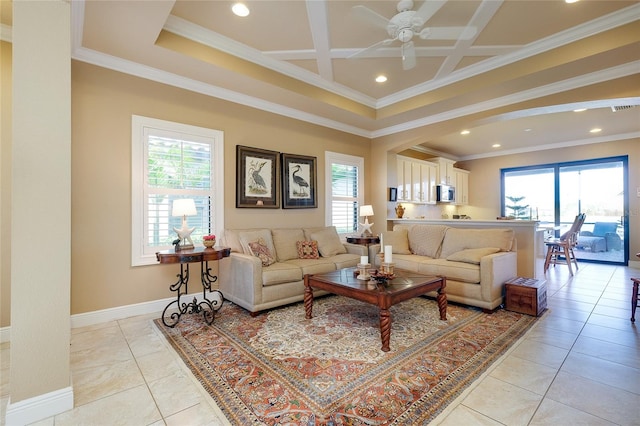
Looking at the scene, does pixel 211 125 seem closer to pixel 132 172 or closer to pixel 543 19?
pixel 132 172

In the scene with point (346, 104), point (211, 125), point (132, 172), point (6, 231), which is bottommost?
point (6, 231)

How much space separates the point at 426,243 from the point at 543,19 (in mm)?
2982

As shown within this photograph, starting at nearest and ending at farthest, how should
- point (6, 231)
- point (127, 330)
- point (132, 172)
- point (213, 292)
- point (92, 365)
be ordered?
1. point (92, 365)
2. point (6, 231)
3. point (127, 330)
4. point (132, 172)
5. point (213, 292)

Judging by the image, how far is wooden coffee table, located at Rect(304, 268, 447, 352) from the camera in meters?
2.55

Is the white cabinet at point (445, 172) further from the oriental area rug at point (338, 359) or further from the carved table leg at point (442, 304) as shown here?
the carved table leg at point (442, 304)

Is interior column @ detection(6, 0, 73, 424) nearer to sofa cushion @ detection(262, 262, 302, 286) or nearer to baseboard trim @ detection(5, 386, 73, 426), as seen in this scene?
baseboard trim @ detection(5, 386, 73, 426)

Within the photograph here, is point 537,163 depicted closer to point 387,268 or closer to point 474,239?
point 474,239

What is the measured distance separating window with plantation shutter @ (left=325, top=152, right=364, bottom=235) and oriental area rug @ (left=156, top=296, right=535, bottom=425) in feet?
7.33

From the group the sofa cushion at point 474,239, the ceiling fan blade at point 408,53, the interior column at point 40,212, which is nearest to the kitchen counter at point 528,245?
the sofa cushion at point 474,239

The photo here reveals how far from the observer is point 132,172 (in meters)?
3.35

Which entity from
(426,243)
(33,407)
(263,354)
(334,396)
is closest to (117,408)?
(33,407)

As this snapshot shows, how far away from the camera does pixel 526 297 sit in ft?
11.1

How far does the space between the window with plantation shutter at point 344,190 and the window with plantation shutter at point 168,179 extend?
209cm

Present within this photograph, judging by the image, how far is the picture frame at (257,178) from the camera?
13.8 feet
